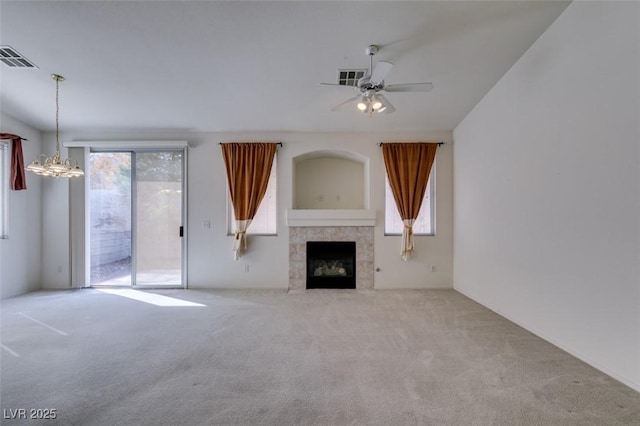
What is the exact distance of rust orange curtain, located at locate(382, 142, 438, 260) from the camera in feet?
14.8

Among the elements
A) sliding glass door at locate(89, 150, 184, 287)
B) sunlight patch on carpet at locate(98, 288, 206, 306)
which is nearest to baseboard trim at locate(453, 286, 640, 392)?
sunlight patch on carpet at locate(98, 288, 206, 306)

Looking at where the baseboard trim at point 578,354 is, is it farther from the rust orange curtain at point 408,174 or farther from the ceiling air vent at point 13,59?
A: the ceiling air vent at point 13,59

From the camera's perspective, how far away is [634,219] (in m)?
1.91

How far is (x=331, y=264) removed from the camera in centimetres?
479

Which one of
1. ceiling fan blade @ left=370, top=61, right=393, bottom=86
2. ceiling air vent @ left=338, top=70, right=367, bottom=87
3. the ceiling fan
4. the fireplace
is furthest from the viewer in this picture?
the fireplace

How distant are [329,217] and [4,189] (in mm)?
5216

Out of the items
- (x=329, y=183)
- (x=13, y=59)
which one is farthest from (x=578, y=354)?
(x=13, y=59)

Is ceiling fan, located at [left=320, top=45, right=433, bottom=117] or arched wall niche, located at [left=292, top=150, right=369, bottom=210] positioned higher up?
ceiling fan, located at [left=320, top=45, right=433, bottom=117]

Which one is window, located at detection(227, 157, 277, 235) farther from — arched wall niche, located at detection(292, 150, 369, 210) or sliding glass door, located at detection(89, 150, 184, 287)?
sliding glass door, located at detection(89, 150, 184, 287)

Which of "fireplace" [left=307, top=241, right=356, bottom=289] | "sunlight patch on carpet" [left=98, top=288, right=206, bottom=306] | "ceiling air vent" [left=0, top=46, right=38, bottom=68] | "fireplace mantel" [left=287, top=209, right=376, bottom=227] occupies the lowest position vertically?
"sunlight patch on carpet" [left=98, top=288, right=206, bottom=306]

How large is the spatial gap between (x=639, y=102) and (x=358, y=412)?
2.98 metres

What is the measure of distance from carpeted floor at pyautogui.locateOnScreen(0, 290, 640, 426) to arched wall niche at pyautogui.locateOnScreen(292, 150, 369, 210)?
2.19 m

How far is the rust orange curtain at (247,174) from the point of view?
4.52 metres

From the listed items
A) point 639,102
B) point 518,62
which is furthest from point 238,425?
point 518,62
